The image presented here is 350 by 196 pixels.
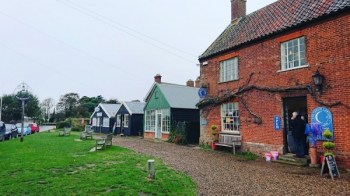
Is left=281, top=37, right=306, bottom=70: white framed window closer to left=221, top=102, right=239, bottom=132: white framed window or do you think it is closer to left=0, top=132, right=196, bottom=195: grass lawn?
left=221, top=102, right=239, bottom=132: white framed window

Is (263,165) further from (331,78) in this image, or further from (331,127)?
(331,78)

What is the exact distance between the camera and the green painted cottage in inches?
870

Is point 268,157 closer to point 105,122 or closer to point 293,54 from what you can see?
point 293,54

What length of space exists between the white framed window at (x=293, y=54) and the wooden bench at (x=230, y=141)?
4744mm

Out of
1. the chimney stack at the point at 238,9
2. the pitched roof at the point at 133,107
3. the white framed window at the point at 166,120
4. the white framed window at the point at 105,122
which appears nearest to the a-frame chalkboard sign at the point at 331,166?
the chimney stack at the point at 238,9

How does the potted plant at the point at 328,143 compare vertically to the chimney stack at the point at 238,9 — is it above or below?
below

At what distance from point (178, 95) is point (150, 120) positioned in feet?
13.2

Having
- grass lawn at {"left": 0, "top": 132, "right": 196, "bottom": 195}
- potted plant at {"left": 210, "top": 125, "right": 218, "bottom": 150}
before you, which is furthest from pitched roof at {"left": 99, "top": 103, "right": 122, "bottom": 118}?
grass lawn at {"left": 0, "top": 132, "right": 196, "bottom": 195}

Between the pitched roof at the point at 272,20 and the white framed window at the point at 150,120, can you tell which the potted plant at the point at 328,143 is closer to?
the pitched roof at the point at 272,20

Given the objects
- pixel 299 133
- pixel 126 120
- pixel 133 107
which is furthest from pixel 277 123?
pixel 126 120

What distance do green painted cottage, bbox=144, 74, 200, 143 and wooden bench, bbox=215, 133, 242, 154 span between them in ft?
17.5

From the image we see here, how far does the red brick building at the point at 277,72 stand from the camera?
391 inches

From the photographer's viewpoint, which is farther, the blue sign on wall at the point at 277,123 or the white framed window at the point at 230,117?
the white framed window at the point at 230,117

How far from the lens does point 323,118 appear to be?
10.3m
